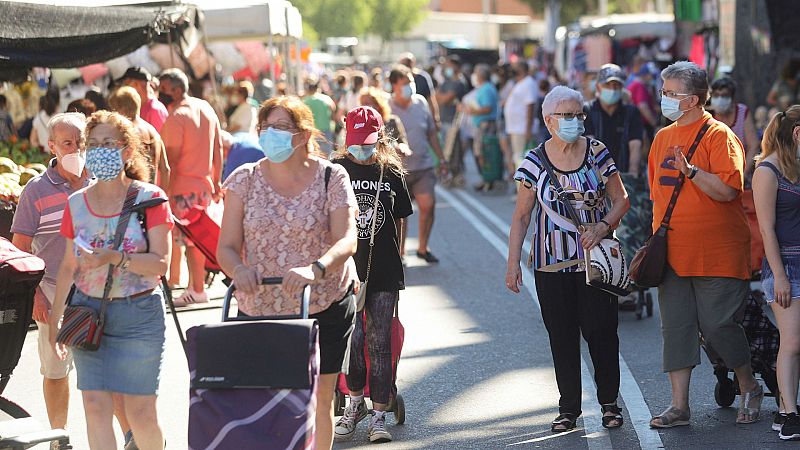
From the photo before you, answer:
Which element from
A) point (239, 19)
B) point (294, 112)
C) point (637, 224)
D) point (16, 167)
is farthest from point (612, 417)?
point (239, 19)

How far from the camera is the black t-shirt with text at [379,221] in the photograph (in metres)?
6.94

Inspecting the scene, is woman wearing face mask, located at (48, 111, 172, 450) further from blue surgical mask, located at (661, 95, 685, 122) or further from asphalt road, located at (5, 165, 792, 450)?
blue surgical mask, located at (661, 95, 685, 122)

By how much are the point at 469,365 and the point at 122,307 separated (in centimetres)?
380

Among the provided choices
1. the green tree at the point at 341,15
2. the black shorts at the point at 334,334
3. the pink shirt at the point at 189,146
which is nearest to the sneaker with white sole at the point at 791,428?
the black shorts at the point at 334,334

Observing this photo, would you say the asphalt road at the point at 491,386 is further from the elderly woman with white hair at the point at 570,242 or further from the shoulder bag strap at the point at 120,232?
the shoulder bag strap at the point at 120,232

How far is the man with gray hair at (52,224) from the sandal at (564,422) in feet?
8.31

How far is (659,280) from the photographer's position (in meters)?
7.07

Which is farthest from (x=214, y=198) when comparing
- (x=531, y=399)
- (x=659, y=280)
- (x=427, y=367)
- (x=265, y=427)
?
(x=265, y=427)

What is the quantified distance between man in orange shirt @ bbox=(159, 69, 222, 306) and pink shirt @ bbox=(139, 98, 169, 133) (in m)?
0.16

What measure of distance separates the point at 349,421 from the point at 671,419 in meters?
1.70

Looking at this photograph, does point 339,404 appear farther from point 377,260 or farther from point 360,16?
point 360,16

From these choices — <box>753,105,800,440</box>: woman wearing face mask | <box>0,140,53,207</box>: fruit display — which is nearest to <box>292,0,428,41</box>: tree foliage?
<box>0,140,53,207</box>: fruit display

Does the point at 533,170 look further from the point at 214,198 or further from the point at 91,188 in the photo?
the point at 214,198

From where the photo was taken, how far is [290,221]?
5422mm
